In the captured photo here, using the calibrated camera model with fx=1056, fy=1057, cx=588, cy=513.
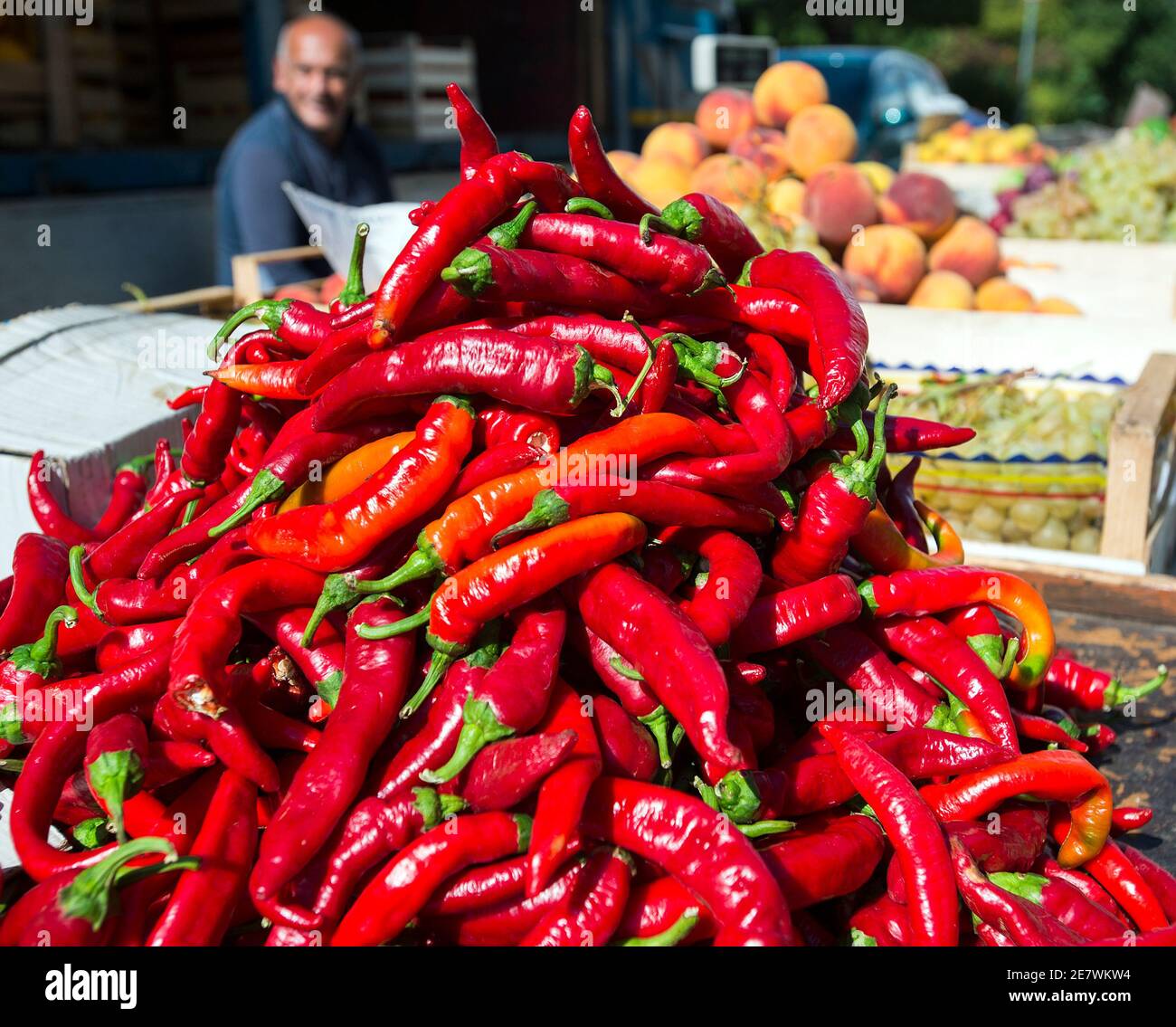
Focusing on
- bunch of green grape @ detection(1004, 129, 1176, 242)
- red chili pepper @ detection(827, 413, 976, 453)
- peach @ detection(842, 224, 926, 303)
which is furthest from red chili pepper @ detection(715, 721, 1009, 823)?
bunch of green grape @ detection(1004, 129, 1176, 242)

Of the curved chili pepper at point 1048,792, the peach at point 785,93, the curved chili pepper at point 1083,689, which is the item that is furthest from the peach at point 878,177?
the curved chili pepper at point 1048,792

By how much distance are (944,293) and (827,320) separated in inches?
155

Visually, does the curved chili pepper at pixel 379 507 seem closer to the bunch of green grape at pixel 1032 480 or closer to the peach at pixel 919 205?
the bunch of green grape at pixel 1032 480

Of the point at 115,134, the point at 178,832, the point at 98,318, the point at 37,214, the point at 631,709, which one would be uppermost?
the point at 115,134

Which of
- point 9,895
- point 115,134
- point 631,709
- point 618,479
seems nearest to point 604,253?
point 618,479

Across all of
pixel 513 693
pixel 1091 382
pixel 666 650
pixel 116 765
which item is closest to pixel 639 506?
pixel 666 650

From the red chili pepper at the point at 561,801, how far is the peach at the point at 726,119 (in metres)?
5.58

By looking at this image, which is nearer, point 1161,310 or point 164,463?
point 164,463

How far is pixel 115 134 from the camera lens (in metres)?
8.62

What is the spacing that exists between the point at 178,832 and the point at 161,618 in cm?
49

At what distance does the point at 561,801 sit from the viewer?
1.63m
